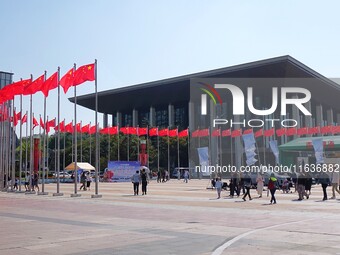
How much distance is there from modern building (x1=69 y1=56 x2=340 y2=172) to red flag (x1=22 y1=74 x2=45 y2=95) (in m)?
37.3

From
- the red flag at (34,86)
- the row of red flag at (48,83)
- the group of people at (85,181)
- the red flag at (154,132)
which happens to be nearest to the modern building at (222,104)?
the red flag at (154,132)

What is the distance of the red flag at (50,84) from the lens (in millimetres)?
33875

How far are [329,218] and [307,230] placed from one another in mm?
3545

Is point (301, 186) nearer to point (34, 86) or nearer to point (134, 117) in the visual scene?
point (34, 86)

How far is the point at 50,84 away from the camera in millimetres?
34281

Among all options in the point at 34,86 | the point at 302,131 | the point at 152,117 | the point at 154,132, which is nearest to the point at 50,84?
the point at 34,86

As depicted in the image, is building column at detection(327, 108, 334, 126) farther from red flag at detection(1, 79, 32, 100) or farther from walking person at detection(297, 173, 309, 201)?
walking person at detection(297, 173, 309, 201)

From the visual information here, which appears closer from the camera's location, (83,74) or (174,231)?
(174,231)

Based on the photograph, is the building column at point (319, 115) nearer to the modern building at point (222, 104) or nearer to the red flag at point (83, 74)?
the modern building at point (222, 104)

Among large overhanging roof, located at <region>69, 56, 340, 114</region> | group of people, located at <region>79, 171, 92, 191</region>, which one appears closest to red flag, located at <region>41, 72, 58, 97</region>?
group of people, located at <region>79, 171, 92, 191</region>

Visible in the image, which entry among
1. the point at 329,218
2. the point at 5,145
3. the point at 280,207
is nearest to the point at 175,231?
the point at 329,218

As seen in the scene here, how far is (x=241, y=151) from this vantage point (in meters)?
81.1

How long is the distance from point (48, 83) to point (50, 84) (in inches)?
13.4

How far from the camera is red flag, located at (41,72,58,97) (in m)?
33.9
